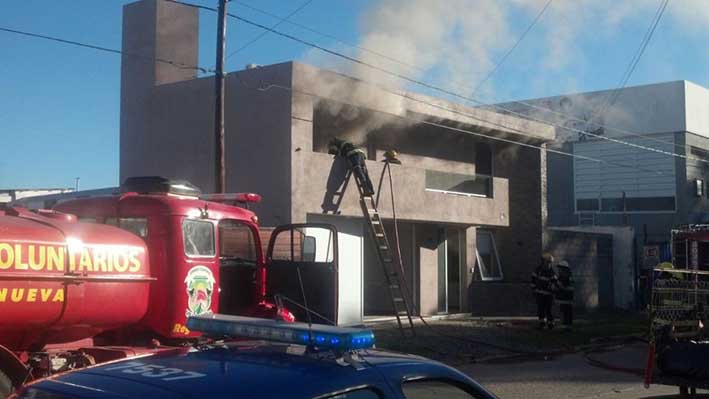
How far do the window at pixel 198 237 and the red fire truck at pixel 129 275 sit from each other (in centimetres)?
1

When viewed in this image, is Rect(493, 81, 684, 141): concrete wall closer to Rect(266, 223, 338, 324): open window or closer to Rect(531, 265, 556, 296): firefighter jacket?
Rect(531, 265, 556, 296): firefighter jacket

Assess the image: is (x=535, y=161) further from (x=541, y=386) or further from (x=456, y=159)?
(x=541, y=386)

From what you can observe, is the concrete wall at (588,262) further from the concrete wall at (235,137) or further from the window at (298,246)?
the window at (298,246)

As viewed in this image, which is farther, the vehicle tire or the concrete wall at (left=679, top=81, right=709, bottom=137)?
the concrete wall at (left=679, top=81, right=709, bottom=137)

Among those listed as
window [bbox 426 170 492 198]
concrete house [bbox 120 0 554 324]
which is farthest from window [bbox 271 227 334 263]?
window [bbox 426 170 492 198]

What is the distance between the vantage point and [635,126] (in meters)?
38.6

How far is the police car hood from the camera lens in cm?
283

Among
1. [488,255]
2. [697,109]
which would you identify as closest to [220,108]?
[488,255]

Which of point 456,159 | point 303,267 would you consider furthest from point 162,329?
point 456,159

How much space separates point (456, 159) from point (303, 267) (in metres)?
14.5

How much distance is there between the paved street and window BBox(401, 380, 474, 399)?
25.6 ft

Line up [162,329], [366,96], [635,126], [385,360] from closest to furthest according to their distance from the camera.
A: [385,360]
[162,329]
[366,96]
[635,126]

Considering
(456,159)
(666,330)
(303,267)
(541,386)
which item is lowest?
(541,386)

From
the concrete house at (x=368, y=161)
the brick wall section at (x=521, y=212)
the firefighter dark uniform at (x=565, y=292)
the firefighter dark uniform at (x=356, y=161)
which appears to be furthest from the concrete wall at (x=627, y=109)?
the firefighter dark uniform at (x=356, y=161)
